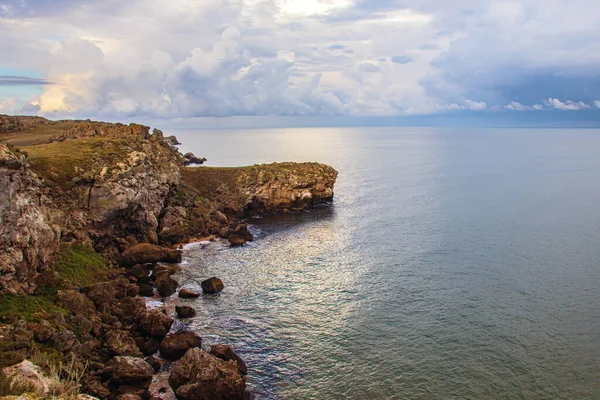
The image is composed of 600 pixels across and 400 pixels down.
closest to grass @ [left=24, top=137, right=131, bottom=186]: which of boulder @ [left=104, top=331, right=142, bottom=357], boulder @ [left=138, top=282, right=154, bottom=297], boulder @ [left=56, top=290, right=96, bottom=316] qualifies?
boulder @ [left=138, top=282, right=154, bottom=297]

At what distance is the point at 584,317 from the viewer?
148ft

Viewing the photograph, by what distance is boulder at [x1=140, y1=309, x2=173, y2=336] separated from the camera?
4245 centimetres

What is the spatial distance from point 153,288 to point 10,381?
1211 inches

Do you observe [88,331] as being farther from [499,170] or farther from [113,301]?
[499,170]

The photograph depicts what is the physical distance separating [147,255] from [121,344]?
27043 mm

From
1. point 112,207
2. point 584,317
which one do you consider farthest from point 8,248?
point 584,317

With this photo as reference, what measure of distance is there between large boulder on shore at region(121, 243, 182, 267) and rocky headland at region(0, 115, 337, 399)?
0.15 metres

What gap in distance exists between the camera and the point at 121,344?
127ft

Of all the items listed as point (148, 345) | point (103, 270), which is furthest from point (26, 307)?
point (103, 270)

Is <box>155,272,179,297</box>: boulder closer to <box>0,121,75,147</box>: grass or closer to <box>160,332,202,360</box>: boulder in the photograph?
<box>160,332,202,360</box>: boulder

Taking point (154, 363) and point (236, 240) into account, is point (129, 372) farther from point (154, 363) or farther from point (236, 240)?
point (236, 240)

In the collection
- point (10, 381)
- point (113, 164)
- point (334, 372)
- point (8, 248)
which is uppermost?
point (113, 164)

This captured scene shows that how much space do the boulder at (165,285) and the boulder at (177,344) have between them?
43.8ft

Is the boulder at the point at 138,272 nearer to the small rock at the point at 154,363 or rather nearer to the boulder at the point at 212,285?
the boulder at the point at 212,285
